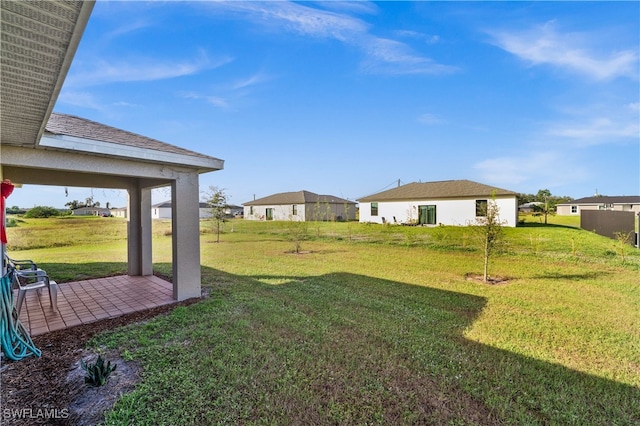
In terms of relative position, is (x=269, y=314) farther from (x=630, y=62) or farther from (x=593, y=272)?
(x=630, y=62)

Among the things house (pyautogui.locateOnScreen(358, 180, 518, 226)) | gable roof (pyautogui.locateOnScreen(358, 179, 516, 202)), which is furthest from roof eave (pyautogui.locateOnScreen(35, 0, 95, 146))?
gable roof (pyautogui.locateOnScreen(358, 179, 516, 202))

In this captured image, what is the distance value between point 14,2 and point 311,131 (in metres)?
16.2

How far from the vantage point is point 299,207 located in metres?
32.2

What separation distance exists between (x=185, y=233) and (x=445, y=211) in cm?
2001

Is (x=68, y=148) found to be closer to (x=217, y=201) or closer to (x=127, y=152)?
(x=127, y=152)

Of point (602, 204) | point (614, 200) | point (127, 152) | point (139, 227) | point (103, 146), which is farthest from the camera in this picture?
point (614, 200)

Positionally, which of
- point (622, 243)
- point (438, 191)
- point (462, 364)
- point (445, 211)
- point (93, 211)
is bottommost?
point (462, 364)

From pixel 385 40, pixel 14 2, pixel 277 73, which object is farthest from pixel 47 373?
pixel 385 40

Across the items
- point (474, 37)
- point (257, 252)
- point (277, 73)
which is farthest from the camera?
point (257, 252)

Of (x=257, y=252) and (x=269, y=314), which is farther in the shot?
(x=257, y=252)

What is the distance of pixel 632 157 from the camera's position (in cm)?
1293

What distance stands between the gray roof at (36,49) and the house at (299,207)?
1107 inches

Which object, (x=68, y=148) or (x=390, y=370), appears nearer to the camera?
(x=390, y=370)

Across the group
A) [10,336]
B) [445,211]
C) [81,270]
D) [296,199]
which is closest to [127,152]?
[10,336]
